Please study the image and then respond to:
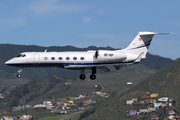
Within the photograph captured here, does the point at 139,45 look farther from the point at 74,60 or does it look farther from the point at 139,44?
the point at 74,60

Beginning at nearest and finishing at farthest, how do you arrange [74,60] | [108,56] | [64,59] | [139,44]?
1. [64,59]
2. [74,60]
3. [108,56]
4. [139,44]

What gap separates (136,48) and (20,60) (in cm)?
2390

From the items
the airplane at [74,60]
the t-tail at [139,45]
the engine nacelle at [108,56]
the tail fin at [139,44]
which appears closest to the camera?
the airplane at [74,60]

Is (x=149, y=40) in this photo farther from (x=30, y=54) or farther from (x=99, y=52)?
(x=30, y=54)

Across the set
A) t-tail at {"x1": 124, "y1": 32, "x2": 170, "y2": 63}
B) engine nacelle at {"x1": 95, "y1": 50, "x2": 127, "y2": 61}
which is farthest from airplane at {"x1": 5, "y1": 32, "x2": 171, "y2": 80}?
t-tail at {"x1": 124, "y1": 32, "x2": 170, "y2": 63}

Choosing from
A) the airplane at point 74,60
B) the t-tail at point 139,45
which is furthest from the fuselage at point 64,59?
the t-tail at point 139,45

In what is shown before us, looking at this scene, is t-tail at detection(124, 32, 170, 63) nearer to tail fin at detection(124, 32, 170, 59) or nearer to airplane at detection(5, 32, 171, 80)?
tail fin at detection(124, 32, 170, 59)

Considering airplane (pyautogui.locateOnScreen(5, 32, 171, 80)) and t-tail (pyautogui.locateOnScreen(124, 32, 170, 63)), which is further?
t-tail (pyautogui.locateOnScreen(124, 32, 170, 63))

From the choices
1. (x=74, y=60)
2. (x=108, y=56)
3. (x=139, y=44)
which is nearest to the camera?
(x=74, y=60)

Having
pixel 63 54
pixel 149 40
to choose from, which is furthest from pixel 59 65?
pixel 149 40

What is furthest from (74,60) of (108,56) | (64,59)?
(108,56)

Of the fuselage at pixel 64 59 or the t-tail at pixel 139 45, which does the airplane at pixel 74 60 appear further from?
the t-tail at pixel 139 45

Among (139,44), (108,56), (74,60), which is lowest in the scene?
(74,60)

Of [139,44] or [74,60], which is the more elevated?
[139,44]
